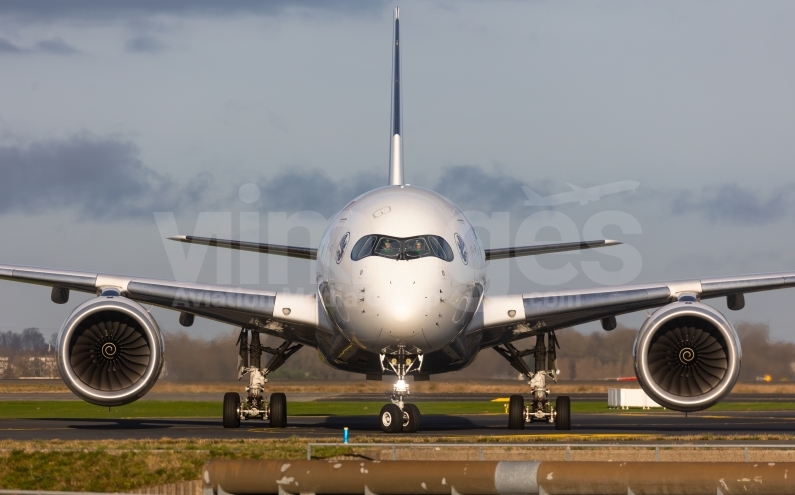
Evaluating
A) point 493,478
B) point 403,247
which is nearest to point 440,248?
point 403,247

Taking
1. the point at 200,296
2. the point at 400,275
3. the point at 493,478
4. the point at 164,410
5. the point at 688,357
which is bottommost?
the point at 493,478

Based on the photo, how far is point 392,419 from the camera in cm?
1938

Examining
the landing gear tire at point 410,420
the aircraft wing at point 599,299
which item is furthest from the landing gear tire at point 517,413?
the landing gear tire at point 410,420

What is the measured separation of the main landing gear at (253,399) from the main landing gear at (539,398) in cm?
470

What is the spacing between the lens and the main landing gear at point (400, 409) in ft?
63.7

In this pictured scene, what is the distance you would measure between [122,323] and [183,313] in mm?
3576

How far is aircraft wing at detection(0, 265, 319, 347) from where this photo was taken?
869 inches

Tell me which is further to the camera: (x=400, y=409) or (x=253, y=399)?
(x=253, y=399)

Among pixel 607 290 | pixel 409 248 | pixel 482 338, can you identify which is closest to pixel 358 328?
pixel 409 248

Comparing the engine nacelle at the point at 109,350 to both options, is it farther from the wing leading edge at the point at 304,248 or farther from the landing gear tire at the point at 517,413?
the landing gear tire at the point at 517,413

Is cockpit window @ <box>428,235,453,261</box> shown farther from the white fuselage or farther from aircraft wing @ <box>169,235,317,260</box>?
aircraft wing @ <box>169,235,317,260</box>

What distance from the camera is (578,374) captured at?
46438 millimetres

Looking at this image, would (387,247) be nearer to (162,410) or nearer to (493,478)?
(493,478)

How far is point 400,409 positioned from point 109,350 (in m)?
5.49
